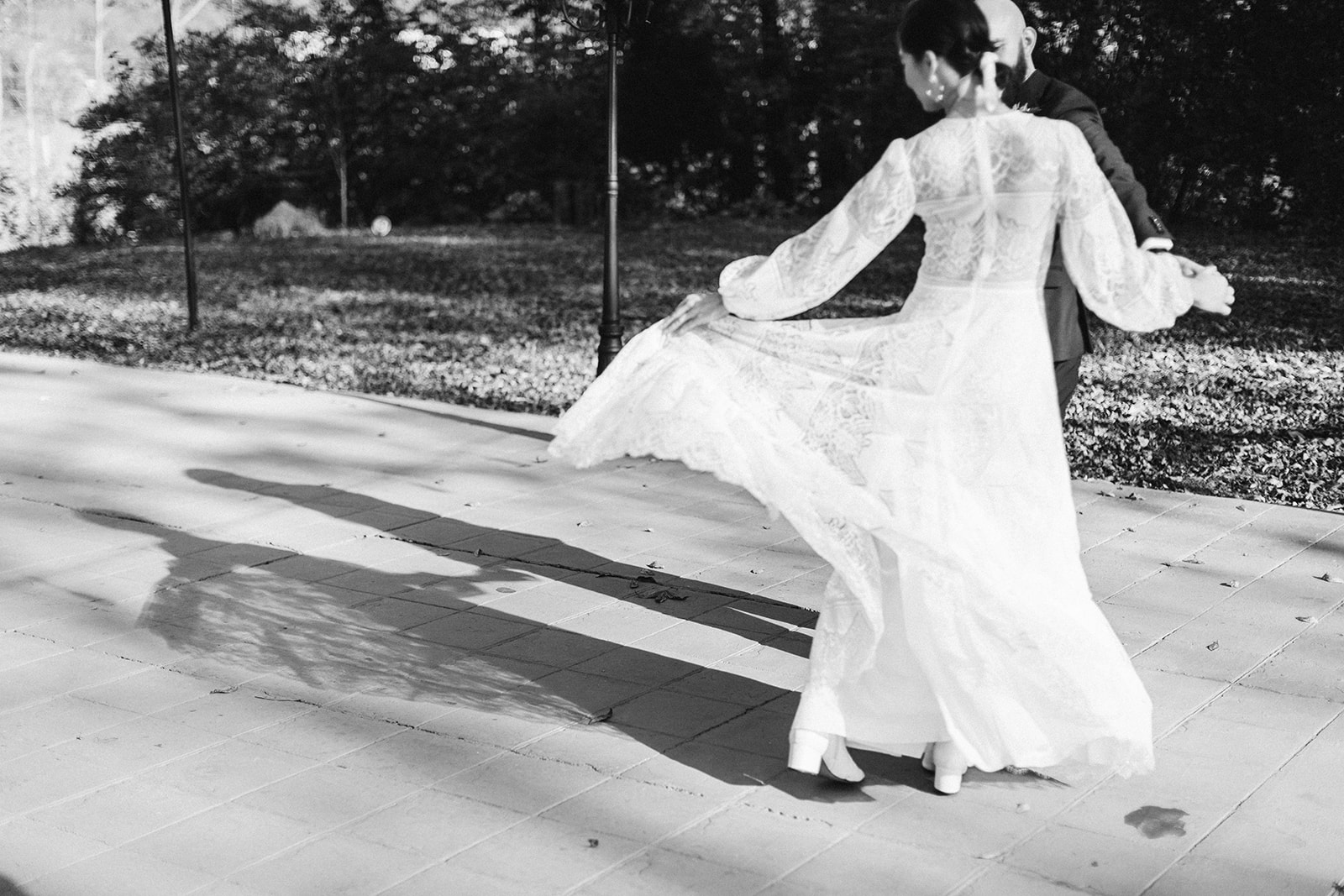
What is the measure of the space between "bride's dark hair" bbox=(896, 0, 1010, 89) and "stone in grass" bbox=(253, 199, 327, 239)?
23925 mm

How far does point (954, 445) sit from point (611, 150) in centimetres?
580

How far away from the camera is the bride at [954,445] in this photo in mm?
3570

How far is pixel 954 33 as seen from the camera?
348cm

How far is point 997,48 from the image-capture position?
3.51 meters

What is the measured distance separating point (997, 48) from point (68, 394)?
900 centimetres

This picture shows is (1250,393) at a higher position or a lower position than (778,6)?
lower

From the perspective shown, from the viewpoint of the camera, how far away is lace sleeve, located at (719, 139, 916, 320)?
141 inches

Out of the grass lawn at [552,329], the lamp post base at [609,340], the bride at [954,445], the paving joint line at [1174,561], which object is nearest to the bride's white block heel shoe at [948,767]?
the bride at [954,445]

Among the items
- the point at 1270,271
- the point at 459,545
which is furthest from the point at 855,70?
the point at 459,545

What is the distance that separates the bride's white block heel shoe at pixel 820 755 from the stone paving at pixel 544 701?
3.2 inches

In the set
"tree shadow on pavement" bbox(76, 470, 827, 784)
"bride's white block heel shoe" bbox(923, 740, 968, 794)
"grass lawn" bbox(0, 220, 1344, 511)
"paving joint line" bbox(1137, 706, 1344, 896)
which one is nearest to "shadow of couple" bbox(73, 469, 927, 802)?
"tree shadow on pavement" bbox(76, 470, 827, 784)

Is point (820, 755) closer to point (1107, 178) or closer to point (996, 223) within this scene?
point (996, 223)

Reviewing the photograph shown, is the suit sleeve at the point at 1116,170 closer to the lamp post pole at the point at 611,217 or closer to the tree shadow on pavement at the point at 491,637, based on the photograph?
the tree shadow on pavement at the point at 491,637

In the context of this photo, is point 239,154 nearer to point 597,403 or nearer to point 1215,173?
point 1215,173
